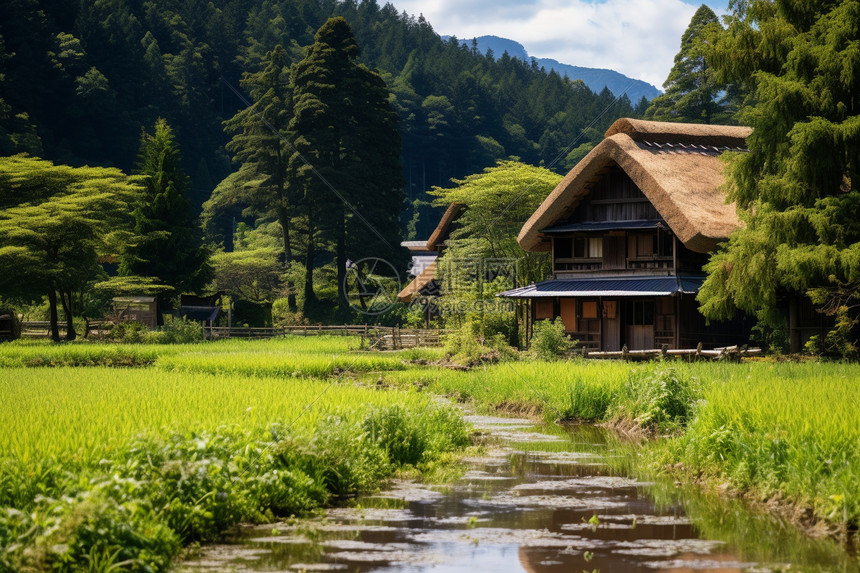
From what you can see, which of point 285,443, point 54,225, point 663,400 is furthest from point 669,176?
point 54,225

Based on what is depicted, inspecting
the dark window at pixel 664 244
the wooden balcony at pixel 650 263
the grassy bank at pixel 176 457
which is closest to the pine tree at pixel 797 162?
the wooden balcony at pixel 650 263

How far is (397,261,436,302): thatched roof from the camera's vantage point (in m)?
45.2

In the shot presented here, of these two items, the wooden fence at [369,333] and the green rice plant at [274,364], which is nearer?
the green rice plant at [274,364]

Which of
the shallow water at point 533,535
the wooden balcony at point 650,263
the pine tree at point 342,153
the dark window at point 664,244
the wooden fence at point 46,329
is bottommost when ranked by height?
the shallow water at point 533,535

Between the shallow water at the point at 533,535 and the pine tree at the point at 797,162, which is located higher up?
the pine tree at the point at 797,162

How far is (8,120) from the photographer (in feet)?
189

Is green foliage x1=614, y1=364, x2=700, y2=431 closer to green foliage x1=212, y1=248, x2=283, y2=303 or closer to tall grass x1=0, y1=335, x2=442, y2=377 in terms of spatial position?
tall grass x1=0, y1=335, x2=442, y2=377

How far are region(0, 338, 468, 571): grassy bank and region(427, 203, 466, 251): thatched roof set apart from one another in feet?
90.7

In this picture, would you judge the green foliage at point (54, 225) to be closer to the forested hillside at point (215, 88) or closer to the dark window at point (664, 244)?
the forested hillside at point (215, 88)

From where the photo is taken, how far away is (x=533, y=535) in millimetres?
8594

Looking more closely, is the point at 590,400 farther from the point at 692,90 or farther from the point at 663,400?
the point at 692,90

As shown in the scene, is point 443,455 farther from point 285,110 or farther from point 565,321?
point 285,110

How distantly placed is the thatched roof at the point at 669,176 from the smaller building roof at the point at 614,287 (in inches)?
69.0

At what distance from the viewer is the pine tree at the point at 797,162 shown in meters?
19.5
